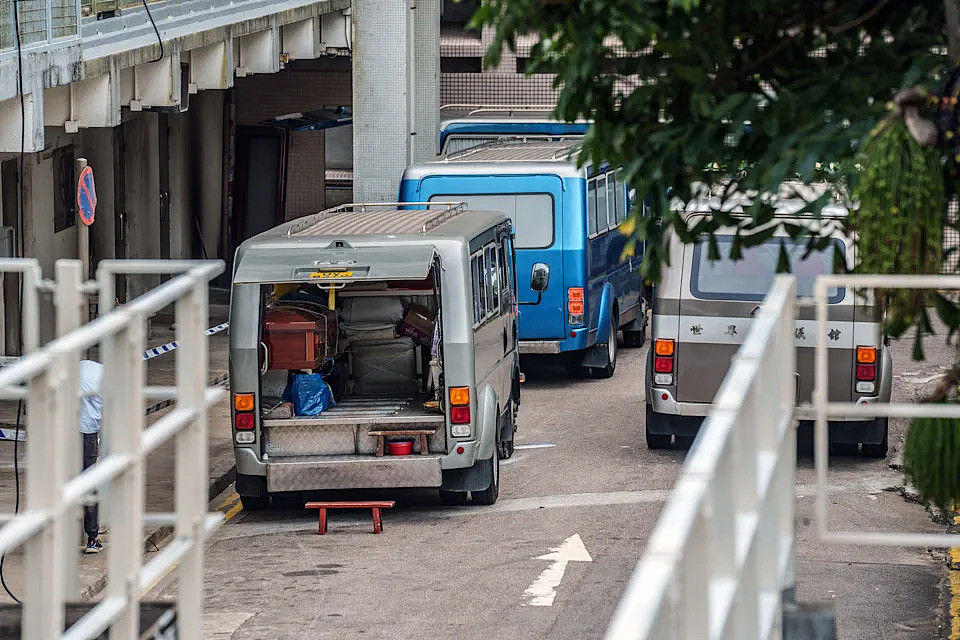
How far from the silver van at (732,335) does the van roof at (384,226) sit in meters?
1.86

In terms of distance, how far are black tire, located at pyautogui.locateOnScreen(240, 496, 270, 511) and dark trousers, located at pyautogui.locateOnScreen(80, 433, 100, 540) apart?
174cm

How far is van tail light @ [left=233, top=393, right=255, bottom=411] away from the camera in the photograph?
12.2 m

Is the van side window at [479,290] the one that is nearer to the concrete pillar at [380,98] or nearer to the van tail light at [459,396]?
the van tail light at [459,396]

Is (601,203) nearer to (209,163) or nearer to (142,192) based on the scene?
(142,192)

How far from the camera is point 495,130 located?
78.9 feet

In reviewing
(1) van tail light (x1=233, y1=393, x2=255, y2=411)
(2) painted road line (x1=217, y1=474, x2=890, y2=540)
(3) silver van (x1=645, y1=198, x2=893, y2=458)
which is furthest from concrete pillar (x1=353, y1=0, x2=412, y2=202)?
(1) van tail light (x1=233, y1=393, x2=255, y2=411)

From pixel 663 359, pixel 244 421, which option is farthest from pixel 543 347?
pixel 244 421

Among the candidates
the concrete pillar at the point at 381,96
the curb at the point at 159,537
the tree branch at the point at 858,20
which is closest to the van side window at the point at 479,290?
the curb at the point at 159,537

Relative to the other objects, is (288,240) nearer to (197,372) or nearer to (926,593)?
(926,593)

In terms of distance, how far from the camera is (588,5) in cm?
516

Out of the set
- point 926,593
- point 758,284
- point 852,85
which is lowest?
point 926,593

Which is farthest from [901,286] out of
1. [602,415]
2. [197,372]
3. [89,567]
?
[602,415]

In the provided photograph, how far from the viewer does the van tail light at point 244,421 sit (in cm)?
1229

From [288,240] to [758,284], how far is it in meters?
4.46
